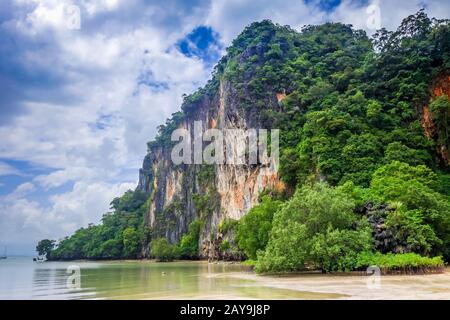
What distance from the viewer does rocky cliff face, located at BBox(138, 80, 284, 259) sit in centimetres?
5222

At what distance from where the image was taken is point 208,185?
66438 millimetres

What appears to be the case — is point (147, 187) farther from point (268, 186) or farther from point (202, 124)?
point (268, 186)

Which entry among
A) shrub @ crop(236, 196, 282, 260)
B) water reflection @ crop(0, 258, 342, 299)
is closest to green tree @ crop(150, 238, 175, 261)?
shrub @ crop(236, 196, 282, 260)

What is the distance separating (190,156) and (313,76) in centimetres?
2905

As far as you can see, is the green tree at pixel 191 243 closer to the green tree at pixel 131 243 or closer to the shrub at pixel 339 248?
the green tree at pixel 131 243

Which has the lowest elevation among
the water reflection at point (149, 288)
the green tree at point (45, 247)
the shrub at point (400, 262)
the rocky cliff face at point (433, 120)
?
the green tree at point (45, 247)

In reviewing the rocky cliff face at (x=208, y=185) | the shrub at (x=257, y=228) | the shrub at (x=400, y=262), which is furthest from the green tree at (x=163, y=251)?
the shrub at (x=400, y=262)

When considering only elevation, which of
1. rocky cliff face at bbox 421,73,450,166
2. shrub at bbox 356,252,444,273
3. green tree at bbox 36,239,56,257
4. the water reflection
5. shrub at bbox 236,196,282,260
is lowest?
green tree at bbox 36,239,56,257

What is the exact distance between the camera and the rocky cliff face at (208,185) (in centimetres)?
5222

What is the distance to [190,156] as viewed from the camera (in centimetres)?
7581

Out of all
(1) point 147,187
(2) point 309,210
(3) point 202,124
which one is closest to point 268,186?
(2) point 309,210

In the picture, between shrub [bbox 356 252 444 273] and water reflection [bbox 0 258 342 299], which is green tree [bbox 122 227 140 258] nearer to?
water reflection [bbox 0 258 342 299]

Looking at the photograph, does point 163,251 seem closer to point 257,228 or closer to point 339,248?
point 257,228

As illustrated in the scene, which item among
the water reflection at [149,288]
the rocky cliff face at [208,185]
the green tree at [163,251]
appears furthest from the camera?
the green tree at [163,251]
